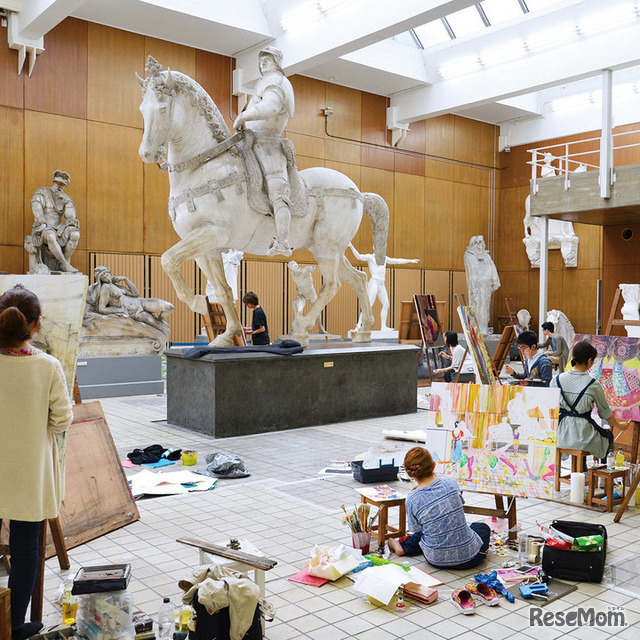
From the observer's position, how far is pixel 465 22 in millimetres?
17688

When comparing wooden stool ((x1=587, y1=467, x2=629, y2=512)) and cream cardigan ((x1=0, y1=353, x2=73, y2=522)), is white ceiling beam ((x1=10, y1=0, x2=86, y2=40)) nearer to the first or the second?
cream cardigan ((x1=0, y1=353, x2=73, y2=522))

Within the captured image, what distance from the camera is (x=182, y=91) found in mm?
7480

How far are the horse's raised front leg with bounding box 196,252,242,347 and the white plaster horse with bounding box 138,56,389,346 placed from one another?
0.04 feet

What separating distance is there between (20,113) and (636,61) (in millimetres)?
11922

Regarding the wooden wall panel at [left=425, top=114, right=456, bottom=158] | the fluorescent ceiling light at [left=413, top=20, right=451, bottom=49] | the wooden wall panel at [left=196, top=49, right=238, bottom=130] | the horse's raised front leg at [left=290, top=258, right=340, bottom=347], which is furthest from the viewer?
the wooden wall panel at [left=425, top=114, right=456, bottom=158]

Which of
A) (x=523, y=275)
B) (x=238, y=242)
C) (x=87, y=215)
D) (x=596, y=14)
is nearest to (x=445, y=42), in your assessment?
(x=596, y=14)

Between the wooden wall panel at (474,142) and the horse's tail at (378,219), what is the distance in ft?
38.8

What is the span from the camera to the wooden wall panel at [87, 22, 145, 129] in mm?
14344

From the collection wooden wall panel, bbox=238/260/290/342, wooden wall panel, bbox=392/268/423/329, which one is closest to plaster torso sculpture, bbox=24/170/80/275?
wooden wall panel, bbox=238/260/290/342

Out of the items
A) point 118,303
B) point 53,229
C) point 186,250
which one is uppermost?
point 53,229

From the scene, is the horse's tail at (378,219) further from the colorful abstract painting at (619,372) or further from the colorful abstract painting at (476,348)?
the colorful abstract painting at (476,348)

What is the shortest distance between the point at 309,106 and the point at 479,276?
22.4 feet

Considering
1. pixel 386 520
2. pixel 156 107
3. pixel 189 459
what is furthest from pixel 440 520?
pixel 156 107

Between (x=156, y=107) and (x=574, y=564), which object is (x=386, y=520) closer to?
(x=574, y=564)
